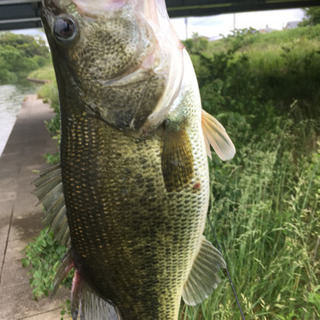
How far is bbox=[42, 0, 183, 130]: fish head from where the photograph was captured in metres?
1.12

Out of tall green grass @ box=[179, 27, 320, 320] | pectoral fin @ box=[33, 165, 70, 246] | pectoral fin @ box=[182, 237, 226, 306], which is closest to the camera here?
pectoral fin @ box=[33, 165, 70, 246]

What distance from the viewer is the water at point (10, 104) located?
11195mm

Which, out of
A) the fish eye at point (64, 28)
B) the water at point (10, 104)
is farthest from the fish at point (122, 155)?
the water at point (10, 104)

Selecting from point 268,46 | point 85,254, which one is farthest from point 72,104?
point 268,46

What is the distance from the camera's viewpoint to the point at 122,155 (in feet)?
3.91

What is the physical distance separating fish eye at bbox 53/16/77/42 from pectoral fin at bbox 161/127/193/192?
45 centimetres

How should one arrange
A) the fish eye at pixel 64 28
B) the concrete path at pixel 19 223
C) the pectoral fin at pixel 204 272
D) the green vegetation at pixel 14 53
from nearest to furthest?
the fish eye at pixel 64 28, the pectoral fin at pixel 204 272, the concrete path at pixel 19 223, the green vegetation at pixel 14 53

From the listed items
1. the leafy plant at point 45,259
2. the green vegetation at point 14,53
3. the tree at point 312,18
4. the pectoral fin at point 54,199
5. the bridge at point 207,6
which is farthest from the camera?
the green vegetation at point 14,53

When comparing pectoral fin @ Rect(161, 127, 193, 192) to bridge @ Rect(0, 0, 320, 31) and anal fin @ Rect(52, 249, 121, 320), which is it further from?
bridge @ Rect(0, 0, 320, 31)

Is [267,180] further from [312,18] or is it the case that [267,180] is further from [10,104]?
[10,104]

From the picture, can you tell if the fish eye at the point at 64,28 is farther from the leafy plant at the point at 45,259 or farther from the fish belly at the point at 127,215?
the leafy plant at the point at 45,259

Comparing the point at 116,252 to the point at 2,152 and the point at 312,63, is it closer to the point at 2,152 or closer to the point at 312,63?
the point at 312,63

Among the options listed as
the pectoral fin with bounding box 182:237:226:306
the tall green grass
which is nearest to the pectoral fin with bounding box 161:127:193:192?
the pectoral fin with bounding box 182:237:226:306

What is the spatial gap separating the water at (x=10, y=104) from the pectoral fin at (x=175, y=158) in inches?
338
